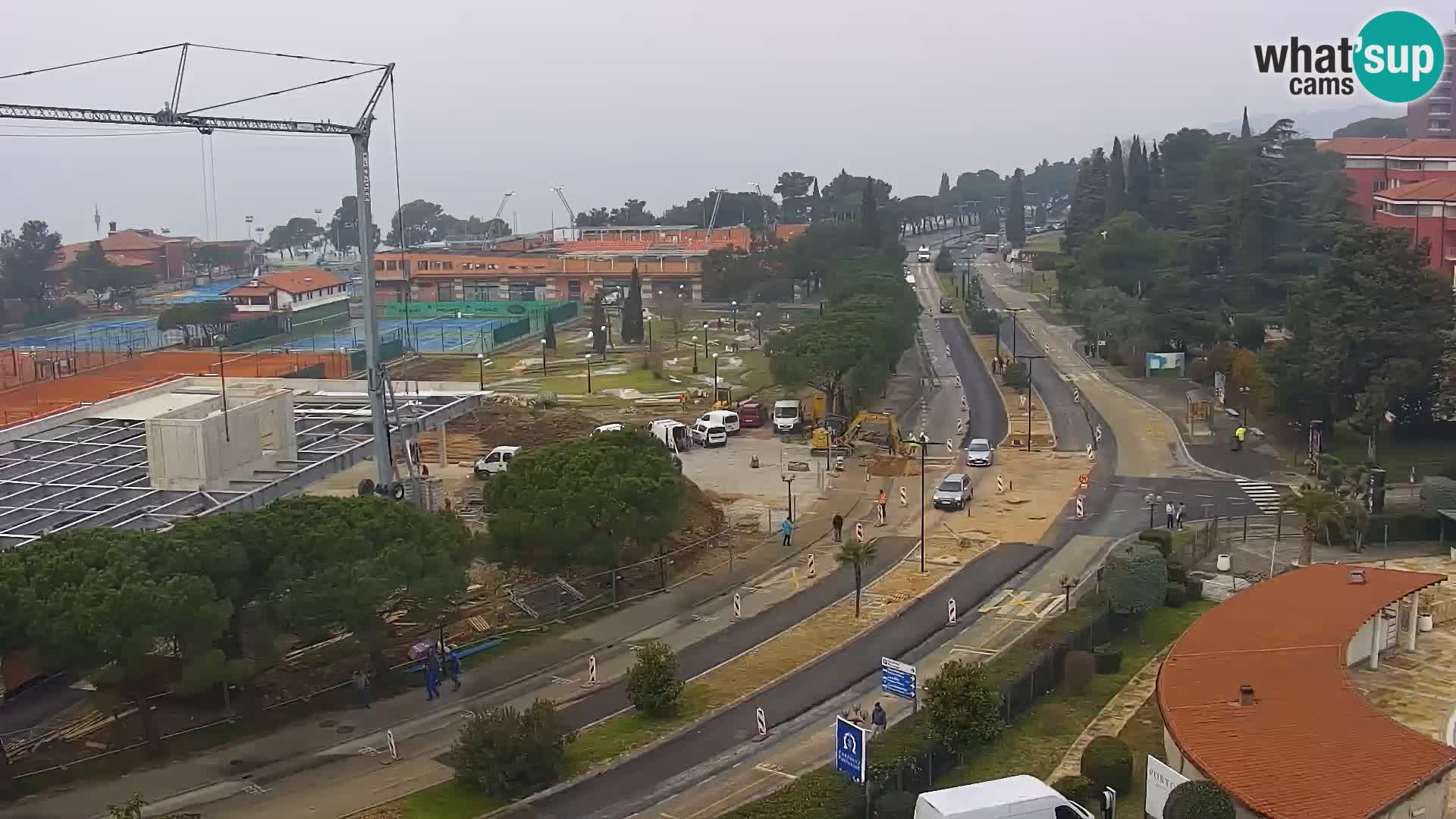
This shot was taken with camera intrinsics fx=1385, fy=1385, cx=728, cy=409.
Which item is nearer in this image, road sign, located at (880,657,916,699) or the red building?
road sign, located at (880,657,916,699)

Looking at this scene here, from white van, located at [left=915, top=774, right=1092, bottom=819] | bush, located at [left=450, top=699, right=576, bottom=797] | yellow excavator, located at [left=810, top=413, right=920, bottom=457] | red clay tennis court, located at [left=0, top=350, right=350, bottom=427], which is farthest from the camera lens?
red clay tennis court, located at [left=0, top=350, right=350, bottom=427]

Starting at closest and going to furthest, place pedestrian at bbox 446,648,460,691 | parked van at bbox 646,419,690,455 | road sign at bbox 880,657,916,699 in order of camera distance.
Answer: road sign at bbox 880,657,916,699, pedestrian at bbox 446,648,460,691, parked van at bbox 646,419,690,455

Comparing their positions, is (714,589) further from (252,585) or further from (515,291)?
(515,291)

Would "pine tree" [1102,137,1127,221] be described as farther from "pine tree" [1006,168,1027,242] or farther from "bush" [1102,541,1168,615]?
"bush" [1102,541,1168,615]

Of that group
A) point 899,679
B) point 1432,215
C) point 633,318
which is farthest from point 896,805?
point 633,318

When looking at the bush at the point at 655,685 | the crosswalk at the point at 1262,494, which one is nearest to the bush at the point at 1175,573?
the crosswalk at the point at 1262,494

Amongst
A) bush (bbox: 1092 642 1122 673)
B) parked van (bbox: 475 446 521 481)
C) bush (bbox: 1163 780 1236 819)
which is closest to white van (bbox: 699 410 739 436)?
parked van (bbox: 475 446 521 481)

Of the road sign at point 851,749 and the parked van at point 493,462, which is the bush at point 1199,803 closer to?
the road sign at point 851,749
